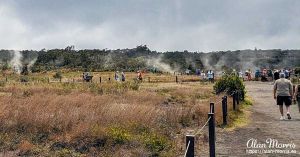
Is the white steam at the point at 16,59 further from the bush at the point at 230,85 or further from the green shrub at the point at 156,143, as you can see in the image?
the green shrub at the point at 156,143

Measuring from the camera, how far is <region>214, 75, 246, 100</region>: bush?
2539 centimetres

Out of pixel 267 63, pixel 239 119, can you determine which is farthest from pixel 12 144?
pixel 267 63

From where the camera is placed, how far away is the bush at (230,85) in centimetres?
2539

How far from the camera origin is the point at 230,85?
1031 inches

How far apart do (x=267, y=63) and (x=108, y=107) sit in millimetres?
85874

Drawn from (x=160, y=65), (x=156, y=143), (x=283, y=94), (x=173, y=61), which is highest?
(x=173, y=61)

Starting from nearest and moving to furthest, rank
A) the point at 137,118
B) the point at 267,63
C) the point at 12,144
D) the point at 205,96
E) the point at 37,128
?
the point at 12,144
the point at 37,128
the point at 137,118
the point at 205,96
the point at 267,63

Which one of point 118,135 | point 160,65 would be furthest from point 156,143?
point 160,65

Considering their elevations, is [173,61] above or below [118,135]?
above

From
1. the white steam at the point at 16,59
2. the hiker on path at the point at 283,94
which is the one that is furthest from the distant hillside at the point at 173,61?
the hiker on path at the point at 283,94

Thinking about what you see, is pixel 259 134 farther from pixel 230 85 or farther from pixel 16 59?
pixel 16 59

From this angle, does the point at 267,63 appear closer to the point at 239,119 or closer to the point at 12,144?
the point at 239,119

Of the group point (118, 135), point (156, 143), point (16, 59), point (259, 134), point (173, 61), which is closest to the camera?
point (156, 143)

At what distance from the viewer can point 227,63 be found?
101 m
